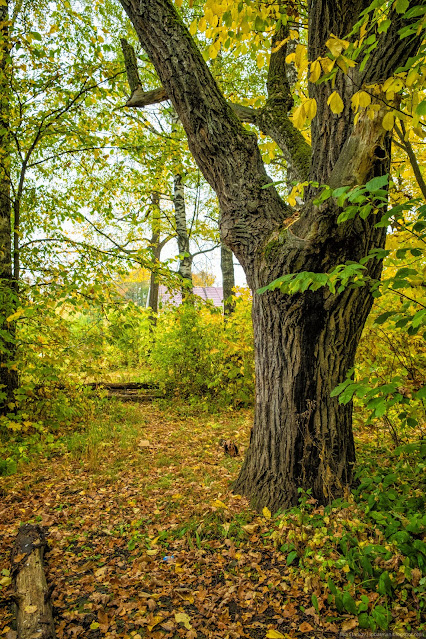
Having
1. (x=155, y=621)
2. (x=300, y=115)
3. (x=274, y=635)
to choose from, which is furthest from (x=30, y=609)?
(x=300, y=115)

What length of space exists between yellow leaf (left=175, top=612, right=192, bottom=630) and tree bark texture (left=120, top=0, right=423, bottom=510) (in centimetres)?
103

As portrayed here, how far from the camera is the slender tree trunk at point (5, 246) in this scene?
4.52 metres

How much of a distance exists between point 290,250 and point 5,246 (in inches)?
163

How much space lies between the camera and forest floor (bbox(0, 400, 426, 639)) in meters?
2.04

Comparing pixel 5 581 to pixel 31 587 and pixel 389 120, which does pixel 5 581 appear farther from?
pixel 389 120

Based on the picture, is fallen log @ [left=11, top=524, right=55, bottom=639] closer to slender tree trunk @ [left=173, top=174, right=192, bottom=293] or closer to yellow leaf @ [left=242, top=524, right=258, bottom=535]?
yellow leaf @ [left=242, top=524, right=258, bottom=535]

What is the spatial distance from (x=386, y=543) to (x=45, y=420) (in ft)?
15.1

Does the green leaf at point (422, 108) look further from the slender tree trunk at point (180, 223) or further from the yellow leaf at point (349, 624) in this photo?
the slender tree trunk at point (180, 223)

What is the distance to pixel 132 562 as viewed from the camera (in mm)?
2639

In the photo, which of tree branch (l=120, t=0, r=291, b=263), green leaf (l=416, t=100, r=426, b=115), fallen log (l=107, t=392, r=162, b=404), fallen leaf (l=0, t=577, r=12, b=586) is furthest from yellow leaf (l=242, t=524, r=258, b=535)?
fallen log (l=107, t=392, r=162, b=404)

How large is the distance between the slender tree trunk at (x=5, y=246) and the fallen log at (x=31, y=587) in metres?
2.30

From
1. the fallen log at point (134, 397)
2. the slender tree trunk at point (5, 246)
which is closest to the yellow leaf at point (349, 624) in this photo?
the slender tree trunk at point (5, 246)

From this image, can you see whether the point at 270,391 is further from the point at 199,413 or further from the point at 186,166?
the point at 186,166

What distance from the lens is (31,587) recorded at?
2.24 metres
